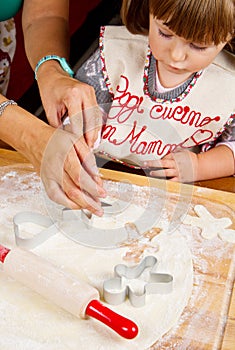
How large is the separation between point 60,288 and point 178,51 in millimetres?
530

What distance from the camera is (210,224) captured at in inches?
42.2

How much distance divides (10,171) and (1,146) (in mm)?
121

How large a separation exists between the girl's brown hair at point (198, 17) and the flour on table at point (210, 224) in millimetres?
337

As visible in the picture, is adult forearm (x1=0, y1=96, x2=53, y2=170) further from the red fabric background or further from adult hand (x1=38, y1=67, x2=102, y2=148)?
the red fabric background

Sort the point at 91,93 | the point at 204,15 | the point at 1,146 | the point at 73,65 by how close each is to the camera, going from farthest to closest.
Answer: the point at 73,65, the point at 1,146, the point at 91,93, the point at 204,15

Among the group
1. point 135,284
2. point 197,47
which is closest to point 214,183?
point 197,47

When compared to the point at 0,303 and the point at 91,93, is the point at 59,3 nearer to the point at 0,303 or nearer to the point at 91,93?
the point at 91,93

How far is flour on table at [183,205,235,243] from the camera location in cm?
105

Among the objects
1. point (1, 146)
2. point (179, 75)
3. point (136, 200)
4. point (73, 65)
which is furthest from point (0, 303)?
point (73, 65)

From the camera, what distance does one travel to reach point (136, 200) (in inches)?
45.0

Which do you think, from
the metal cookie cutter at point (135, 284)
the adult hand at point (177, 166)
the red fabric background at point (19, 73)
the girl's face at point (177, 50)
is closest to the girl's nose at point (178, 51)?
the girl's face at point (177, 50)

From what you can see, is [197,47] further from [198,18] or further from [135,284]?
[135,284]

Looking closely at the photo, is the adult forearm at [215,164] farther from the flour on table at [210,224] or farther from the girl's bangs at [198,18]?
the girl's bangs at [198,18]

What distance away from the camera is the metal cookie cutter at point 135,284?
89cm
